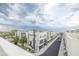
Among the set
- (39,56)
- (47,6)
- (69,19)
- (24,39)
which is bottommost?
(39,56)

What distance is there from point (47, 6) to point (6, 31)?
0.46 metres

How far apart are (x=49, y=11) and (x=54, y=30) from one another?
0.62 ft

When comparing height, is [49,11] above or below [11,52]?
above

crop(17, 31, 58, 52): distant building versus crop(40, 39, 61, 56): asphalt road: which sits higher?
crop(17, 31, 58, 52): distant building

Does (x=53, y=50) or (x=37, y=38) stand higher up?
(x=37, y=38)

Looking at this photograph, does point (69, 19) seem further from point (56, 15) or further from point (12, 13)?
point (12, 13)

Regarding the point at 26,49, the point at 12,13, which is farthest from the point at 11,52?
the point at 12,13

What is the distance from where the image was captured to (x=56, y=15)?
165 centimetres

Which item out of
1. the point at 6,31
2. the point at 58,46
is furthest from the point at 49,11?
the point at 6,31

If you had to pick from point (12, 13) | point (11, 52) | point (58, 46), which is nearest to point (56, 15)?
point (58, 46)

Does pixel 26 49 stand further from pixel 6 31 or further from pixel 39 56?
pixel 6 31

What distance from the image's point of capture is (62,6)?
1.64 metres

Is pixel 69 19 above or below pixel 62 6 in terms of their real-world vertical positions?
below

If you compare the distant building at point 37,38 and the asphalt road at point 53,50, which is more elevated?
the distant building at point 37,38
